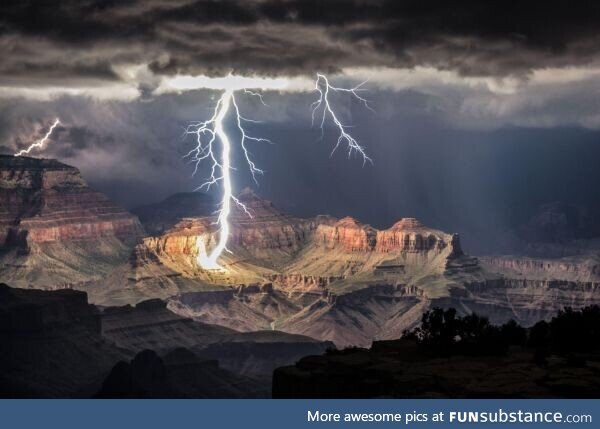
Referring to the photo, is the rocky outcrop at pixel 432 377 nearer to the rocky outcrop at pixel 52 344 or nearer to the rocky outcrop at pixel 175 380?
the rocky outcrop at pixel 175 380

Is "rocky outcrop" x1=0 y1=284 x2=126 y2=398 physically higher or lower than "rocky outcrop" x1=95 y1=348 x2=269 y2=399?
higher

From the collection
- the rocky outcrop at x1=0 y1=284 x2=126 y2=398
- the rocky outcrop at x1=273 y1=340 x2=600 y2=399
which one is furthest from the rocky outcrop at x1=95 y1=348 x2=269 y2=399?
the rocky outcrop at x1=273 y1=340 x2=600 y2=399

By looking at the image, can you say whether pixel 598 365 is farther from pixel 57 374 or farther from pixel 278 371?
pixel 57 374

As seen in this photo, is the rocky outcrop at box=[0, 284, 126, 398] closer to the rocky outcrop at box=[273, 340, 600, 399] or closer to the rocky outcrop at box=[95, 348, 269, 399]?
the rocky outcrop at box=[95, 348, 269, 399]

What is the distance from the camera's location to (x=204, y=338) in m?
183

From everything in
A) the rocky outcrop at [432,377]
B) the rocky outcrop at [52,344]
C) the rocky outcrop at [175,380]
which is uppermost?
the rocky outcrop at [52,344]

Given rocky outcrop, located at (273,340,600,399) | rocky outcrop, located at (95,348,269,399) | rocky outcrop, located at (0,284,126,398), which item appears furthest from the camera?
rocky outcrop, located at (0,284,126,398)

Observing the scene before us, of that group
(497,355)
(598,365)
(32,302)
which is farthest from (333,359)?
(32,302)

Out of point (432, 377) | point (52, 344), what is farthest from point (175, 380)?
point (432, 377)

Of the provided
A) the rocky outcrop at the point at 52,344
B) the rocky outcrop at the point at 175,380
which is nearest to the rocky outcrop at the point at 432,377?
the rocky outcrop at the point at 175,380

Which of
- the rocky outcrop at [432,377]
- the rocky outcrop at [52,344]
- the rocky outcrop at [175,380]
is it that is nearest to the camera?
the rocky outcrop at [432,377]

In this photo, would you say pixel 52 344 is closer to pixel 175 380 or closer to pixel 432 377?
pixel 175 380

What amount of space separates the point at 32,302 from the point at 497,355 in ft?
325

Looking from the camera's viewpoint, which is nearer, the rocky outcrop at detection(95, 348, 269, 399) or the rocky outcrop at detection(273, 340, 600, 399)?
the rocky outcrop at detection(273, 340, 600, 399)
